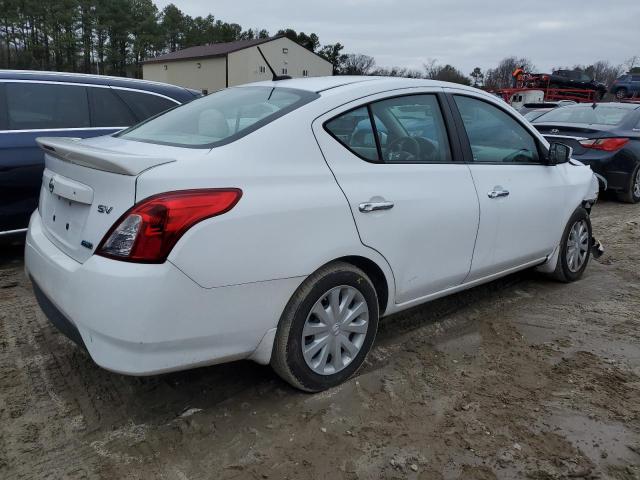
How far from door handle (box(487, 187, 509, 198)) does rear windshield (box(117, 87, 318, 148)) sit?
136cm

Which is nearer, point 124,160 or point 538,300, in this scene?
point 124,160

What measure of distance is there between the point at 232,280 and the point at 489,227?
1.93 metres

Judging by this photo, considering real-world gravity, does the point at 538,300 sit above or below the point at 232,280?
below

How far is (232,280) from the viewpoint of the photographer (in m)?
2.32

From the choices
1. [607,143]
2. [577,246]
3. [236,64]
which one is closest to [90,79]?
[577,246]

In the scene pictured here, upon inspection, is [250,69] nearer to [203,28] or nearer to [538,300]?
[203,28]

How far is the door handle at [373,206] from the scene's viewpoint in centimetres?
276

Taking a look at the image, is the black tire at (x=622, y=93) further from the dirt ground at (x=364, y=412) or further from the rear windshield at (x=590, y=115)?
the dirt ground at (x=364, y=412)

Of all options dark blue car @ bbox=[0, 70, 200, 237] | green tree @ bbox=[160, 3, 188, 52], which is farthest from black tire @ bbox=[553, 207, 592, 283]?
green tree @ bbox=[160, 3, 188, 52]

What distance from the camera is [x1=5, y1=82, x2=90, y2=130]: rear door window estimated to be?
4.67 metres

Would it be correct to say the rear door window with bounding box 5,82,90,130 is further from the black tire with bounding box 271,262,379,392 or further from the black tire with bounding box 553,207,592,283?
the black tire with bounding box 553,207,592,283


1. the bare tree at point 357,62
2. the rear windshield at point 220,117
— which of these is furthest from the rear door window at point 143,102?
the bare tree at point 357,62

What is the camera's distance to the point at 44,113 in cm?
483

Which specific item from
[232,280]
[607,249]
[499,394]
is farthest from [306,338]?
[607,249]
